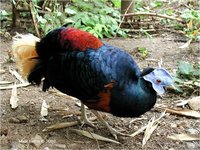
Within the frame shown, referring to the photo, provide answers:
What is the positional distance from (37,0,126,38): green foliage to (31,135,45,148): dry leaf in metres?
2.26

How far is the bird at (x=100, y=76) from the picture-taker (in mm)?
3156

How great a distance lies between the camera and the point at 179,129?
362cm

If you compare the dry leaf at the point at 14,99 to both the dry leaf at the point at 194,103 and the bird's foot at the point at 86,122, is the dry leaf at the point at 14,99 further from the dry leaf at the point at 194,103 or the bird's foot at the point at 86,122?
the dry leaf at the point at 194,103

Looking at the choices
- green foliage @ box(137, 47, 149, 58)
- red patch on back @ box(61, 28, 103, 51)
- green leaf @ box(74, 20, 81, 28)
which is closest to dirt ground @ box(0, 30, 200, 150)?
green foliage @ box(137, 47, 149, 58)

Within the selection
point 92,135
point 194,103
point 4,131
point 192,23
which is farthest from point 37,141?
point 192,23

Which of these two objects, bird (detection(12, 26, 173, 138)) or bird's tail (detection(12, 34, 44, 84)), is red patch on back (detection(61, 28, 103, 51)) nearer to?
bird (detection(12, 26, 173, 138))

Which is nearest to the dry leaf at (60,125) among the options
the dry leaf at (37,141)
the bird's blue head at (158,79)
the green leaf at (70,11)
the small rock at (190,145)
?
the dry leaf at (37,141)

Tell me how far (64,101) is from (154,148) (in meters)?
1.07

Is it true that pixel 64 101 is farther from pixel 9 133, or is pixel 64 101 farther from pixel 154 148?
pixel 154 148

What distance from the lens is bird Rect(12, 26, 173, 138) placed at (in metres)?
3.16

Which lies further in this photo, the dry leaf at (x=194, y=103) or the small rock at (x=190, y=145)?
the dry leaf at (x=194, y=103)

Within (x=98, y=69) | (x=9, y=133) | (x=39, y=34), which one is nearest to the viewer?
(x=98, y=69)

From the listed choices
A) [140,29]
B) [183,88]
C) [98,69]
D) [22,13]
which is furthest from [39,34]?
[98,69]

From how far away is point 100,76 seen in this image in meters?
3.17
